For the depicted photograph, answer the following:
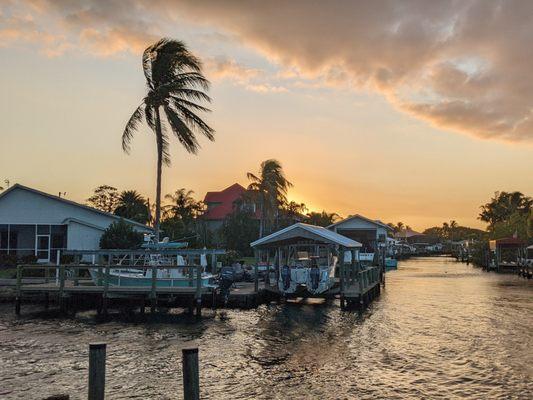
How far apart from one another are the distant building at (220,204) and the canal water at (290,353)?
56592 millimetres

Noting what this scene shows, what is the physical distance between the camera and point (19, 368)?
586 inches

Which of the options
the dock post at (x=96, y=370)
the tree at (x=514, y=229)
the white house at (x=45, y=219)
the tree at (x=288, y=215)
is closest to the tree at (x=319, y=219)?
the tree at (x=288, y=215)

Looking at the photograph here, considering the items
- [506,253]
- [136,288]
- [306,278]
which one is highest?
[506,253]

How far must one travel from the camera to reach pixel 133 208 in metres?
70.3

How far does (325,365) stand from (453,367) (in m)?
3.59

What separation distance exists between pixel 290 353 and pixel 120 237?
85.4ft

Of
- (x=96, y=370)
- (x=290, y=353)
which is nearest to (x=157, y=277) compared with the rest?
(x=290, y=353)

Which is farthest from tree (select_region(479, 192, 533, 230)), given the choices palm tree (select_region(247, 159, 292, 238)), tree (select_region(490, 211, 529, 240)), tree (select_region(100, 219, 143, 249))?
tree (select_region(100, 219, 143, 249))

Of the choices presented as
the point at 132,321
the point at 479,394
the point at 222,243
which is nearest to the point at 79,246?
the point at 132,321

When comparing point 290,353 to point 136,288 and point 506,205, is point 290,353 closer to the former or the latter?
point 136,288

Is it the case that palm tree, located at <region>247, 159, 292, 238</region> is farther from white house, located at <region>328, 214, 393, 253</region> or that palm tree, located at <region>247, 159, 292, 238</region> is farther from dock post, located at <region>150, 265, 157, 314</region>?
dock post, located at <region>150, 265, 157, 314</region>

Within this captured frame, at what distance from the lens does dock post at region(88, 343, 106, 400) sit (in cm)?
898

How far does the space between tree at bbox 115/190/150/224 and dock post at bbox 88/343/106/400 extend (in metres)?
49.0

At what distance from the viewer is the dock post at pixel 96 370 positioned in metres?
8.98
